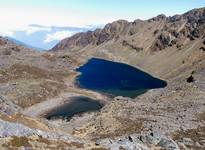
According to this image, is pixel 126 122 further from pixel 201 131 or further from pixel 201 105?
pixel 201 105

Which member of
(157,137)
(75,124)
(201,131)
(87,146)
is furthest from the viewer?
(75,124)

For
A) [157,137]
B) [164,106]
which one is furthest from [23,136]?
[164,106]

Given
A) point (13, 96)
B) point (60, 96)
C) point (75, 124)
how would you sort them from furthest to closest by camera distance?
1. point (60, 96)
2. point (13, 96)
3. point (75, 124)

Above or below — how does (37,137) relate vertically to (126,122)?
above

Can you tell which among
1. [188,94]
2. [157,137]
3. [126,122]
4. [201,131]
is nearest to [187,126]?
[201,131]

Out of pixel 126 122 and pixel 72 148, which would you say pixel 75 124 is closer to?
pixel 126 122

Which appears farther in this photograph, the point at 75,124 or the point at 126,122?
the point at 75,124
